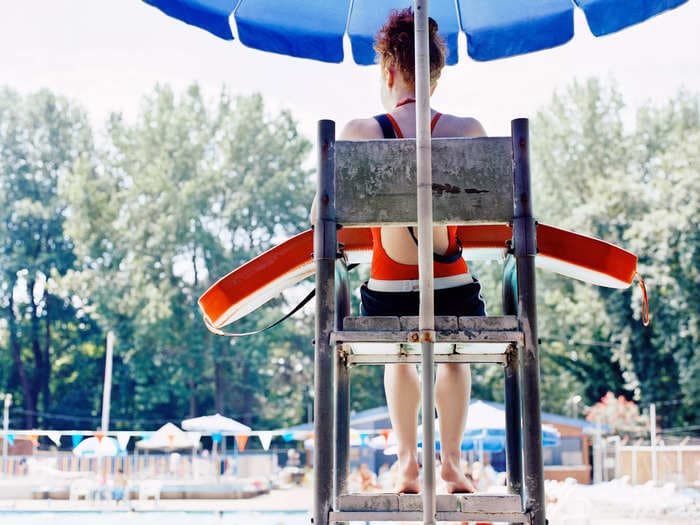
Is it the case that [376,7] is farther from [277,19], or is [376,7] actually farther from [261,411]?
[261,411]

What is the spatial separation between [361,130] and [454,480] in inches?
38.8

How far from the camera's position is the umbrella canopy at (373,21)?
10.3 feet

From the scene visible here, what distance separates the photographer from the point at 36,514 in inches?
827

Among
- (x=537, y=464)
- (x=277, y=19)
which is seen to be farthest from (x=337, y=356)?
Result: (x=277, y=19)

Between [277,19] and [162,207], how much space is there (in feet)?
117

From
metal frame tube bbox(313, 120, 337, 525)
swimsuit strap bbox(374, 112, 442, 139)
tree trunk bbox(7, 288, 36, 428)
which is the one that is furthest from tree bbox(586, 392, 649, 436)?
metal frame tube bbox(313, 120, 337, 525)

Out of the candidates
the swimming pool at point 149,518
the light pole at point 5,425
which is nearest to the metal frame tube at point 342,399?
the swimming pool at point 149,518

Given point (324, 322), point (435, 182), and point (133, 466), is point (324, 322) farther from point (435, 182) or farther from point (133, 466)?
point (133, 466)

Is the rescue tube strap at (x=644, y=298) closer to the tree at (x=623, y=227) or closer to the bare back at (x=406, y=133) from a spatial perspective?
the bare back at (x=406, y=133)

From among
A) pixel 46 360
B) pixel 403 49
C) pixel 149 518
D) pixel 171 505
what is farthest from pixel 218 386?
pixel 403 49

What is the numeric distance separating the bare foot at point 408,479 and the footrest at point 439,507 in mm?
303

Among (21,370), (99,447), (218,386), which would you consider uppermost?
(21,370)

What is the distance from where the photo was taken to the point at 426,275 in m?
1.73

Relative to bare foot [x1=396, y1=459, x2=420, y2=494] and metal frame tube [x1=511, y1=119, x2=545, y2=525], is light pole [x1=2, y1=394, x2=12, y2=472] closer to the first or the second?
bare foot [x1=396, y1=459, x2=420, y2=494]
